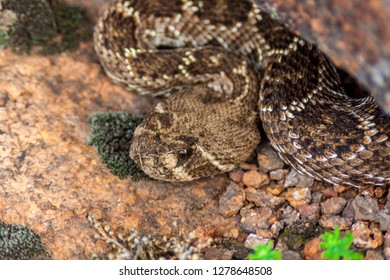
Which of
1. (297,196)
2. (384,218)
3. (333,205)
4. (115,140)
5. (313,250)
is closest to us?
(313,250)

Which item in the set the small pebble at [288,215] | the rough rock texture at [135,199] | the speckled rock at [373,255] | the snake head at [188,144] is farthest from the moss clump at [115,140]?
the speckled rock at [373,255]

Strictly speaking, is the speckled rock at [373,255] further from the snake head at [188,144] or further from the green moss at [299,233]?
the snake head at [188,144]

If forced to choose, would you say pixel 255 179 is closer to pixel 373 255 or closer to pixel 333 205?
pixel 333 205

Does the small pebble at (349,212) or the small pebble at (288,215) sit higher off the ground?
the small pebble at (349,212)

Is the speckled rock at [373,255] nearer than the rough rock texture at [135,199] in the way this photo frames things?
Yes

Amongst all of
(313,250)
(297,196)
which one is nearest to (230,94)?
(297,196)

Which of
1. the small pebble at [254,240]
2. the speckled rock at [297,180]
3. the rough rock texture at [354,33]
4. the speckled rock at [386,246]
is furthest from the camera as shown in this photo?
the speckled rock at [297,180]
